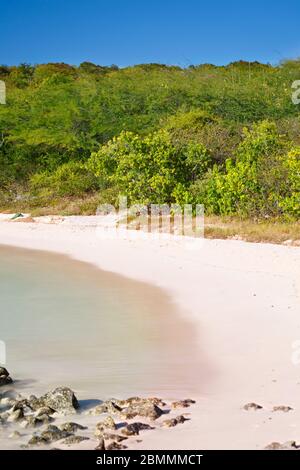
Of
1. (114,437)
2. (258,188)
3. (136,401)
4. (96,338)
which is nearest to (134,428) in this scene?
(114,437)

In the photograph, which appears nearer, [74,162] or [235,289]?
[235,289]

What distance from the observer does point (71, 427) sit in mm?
5562

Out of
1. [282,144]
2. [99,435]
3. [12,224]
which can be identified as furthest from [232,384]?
[12,224]

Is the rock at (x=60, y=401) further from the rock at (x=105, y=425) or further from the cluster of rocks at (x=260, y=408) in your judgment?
the cluster of rocks at (x=260, y=408)

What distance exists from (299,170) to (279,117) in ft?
61.4

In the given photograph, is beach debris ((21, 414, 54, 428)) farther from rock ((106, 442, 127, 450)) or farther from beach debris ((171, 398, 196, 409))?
beach debris ((171, 398, 196, 409))

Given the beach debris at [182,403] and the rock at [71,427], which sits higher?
the beach debris at [182,403]

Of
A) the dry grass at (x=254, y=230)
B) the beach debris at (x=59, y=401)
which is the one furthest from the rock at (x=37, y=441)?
the dry grass at (x=254, y=230)

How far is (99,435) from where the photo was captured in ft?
17.6

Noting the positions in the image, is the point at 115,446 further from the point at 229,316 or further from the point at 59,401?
the point at 229,316

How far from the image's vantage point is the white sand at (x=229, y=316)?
5.41 m

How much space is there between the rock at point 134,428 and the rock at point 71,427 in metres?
0.38

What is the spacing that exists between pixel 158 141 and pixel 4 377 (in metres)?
17.0
